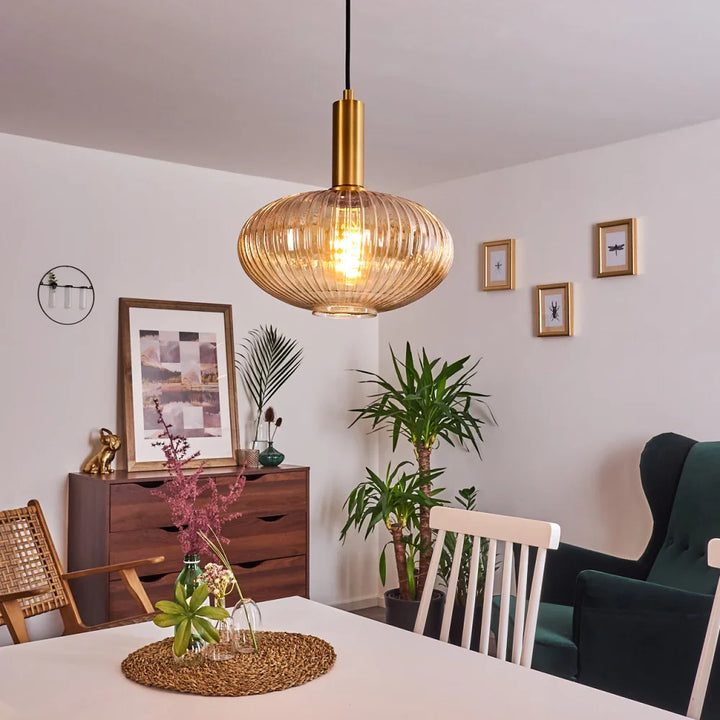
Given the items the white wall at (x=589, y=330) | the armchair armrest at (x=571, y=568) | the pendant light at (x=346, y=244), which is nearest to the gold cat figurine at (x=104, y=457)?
the white wall at (x=589, y=330)

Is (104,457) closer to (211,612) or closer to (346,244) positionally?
(211,612)

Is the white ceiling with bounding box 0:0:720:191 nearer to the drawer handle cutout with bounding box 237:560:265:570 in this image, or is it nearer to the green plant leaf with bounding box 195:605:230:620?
the green plant leaf with bounding box 195:605:230:620

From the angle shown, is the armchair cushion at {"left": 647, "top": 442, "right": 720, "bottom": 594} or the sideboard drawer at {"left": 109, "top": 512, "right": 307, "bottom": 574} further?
the sideboard drawer at {"left": 109, "top": 512, "right": 307, "bottom": 574}

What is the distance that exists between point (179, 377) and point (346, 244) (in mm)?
3229

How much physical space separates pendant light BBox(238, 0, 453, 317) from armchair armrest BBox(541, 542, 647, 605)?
236cm

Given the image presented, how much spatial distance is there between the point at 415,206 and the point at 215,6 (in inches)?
57.2

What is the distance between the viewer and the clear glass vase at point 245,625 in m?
1.99

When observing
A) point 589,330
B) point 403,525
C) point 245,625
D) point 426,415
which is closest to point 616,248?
point 589,330

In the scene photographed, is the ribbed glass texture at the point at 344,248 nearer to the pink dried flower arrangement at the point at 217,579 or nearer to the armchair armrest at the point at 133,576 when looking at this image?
the pink dried flower arrangement at the point at 217,579

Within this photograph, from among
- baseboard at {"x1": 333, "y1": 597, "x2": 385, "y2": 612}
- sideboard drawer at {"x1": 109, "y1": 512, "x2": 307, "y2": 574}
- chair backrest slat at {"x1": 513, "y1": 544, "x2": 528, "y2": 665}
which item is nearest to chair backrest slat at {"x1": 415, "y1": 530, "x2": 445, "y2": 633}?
chair backrest slat at {"x1": 513, "y1": 544, "x2": 528, "y2": 665}

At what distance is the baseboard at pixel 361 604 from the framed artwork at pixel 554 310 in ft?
6.78

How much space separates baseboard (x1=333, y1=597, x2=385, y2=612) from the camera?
541cm

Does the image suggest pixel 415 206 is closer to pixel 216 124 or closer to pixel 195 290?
pixel 216 124

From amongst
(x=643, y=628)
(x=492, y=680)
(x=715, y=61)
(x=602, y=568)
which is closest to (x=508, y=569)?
(x=492, y=680)
